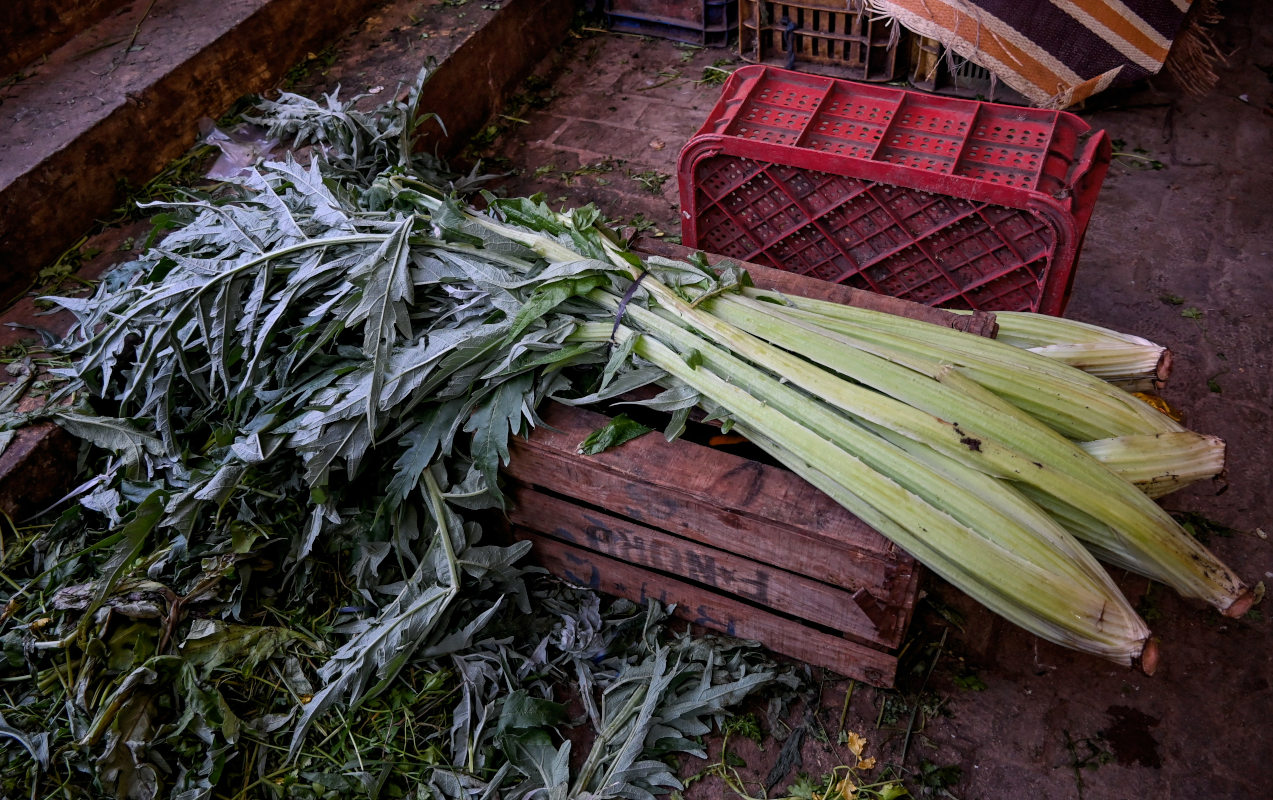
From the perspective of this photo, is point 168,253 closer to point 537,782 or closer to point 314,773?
point 314,773

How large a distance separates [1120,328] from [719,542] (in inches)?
99.4

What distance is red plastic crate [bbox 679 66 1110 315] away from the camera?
11.0 feet

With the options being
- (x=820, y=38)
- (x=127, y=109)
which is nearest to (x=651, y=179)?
(x=820, y=38)

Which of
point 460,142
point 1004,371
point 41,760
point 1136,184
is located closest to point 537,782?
point 41,760

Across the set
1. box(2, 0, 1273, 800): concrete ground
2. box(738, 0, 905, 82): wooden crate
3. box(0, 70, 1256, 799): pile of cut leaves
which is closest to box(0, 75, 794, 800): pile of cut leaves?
box(0, 70, 1256, 799): pile of cut leaves

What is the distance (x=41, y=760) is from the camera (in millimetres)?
2561

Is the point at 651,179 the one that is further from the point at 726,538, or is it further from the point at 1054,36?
the point at 726,538

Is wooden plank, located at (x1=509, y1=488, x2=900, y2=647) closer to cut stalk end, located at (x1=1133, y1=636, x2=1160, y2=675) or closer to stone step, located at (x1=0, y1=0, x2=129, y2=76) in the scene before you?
cut stalk end, located at (x1=1133, y1=636, x2=1160, y2=675)

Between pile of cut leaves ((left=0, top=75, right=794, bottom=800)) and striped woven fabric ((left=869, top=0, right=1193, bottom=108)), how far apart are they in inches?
115

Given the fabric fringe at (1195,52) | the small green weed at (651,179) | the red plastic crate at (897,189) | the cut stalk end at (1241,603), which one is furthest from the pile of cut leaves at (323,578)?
the fabric fringe at (1195,52)

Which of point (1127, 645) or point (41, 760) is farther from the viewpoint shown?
point (41, 760)

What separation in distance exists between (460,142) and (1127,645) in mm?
4594

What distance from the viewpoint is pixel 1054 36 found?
481 centimetres

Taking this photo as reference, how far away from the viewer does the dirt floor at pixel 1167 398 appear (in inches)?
111
